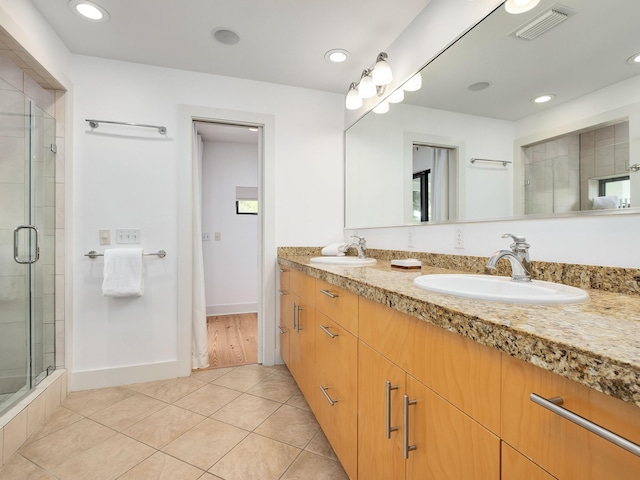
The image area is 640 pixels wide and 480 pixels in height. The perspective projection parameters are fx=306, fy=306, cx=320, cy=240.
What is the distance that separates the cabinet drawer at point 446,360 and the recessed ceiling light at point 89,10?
2.10 m

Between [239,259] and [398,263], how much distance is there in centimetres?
286

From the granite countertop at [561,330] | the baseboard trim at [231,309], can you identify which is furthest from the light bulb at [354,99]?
the baseboard trim at [231,309]

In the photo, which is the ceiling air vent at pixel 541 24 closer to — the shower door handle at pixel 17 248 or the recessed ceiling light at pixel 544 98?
the recessed ceiling light at pixel 544 98

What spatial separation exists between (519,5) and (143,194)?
2276 mm

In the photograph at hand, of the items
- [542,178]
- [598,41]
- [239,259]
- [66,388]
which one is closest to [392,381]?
[542,178]

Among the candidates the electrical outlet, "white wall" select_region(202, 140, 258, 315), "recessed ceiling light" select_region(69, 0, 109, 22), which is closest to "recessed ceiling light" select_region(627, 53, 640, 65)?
the electrical outlet

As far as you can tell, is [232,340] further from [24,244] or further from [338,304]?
[338,304]

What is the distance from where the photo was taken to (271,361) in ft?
7.86

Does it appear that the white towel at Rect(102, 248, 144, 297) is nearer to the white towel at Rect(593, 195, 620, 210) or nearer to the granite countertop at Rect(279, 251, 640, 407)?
the granite countertop at Rect(279, 251, 640, 407)

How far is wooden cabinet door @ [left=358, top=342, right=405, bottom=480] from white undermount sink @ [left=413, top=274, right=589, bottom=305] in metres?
0.26

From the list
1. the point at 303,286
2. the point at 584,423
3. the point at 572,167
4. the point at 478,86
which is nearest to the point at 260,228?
the point at 303,286

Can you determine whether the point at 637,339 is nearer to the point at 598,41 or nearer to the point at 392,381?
the point at 392,381

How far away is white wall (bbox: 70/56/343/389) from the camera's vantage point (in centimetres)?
204

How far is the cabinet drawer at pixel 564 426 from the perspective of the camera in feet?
1.20
